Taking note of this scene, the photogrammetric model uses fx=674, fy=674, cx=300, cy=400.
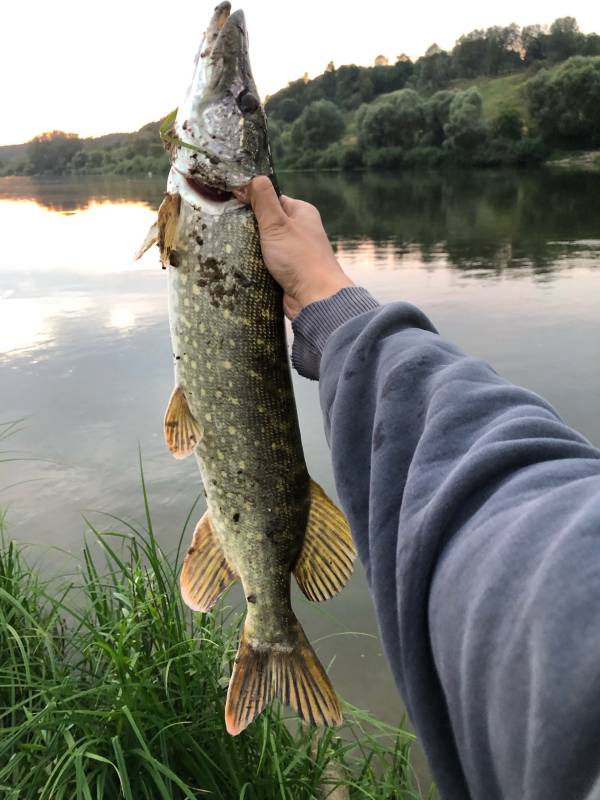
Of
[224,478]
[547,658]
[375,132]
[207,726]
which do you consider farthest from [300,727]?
[375,132]

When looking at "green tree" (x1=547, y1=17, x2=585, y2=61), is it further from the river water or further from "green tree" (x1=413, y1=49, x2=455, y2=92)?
the river water

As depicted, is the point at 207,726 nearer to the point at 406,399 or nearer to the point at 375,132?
the point at 406,399

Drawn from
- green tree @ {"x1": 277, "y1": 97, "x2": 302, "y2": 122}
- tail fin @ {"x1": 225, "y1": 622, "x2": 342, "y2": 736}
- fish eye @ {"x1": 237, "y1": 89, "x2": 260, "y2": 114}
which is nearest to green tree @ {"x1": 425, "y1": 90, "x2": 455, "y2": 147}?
green tree @ {"x1": 277, "y1": 97, "x2": 302, "y2": 122}

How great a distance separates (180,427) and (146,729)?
1.07 meters

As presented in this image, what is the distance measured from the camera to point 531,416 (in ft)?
4.11

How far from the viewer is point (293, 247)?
215cm

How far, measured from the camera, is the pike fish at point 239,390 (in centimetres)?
226

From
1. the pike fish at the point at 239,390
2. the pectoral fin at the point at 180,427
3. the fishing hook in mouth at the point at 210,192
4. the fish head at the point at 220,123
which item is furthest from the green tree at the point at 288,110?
the pectoral fin at the point at 180,427

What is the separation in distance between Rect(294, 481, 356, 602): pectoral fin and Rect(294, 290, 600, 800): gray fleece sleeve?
706 mm

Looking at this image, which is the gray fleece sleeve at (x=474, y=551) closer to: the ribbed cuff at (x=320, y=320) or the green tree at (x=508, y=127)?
the ribbed cuff at (x=320, y=320)

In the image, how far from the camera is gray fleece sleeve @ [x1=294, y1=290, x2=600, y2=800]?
82 centimetres

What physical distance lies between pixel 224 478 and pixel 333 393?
0.75 m

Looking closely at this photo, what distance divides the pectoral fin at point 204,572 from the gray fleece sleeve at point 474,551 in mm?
900

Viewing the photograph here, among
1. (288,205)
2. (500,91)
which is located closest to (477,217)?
(288,205)
